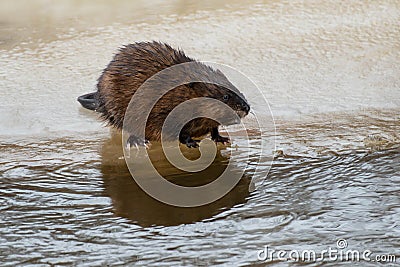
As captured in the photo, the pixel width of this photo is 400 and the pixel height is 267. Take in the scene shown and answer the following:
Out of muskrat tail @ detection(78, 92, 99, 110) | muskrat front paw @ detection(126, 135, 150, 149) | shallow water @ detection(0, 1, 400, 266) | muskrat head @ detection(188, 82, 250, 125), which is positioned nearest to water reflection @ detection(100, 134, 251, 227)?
shallow water @ detection(0, 1, 400, 266)

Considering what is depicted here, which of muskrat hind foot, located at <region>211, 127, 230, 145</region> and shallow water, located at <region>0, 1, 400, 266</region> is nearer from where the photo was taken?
shallow water, located at <region>0, 1, 400, 266</region>

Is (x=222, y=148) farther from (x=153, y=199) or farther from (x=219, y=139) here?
(x=153, y=199)

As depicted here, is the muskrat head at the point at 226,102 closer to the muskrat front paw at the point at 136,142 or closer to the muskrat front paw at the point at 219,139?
the muskrat front paw at the point at 219,139

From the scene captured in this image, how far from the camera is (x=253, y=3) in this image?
280 inches

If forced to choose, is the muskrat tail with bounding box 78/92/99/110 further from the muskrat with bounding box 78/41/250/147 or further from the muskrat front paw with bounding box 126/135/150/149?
the muskrat front paw with bounding box 126/135/150/149

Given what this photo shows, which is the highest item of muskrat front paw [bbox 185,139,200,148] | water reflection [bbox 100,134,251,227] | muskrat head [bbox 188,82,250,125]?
muskrat head [bbox 188,82,250,125]

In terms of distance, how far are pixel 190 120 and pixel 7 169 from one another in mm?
1147

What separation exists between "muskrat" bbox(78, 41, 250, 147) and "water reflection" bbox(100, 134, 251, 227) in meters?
0.20

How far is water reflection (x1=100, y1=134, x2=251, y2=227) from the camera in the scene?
3.45 meters

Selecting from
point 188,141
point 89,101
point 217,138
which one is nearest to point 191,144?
point 188,141

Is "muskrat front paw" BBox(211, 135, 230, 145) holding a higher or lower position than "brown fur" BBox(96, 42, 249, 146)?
lower

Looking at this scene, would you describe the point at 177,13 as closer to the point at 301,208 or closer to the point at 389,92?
the point at 389,92

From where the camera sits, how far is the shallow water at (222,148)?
3201mm

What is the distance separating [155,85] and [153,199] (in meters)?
1.01
